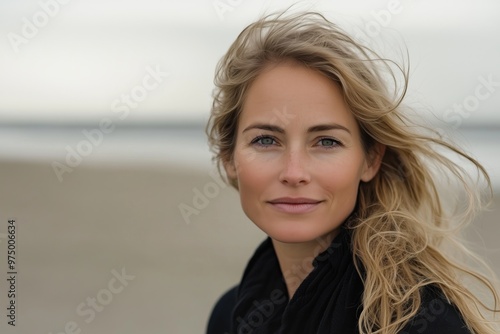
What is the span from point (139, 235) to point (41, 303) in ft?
6.04

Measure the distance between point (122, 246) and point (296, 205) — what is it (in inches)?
217

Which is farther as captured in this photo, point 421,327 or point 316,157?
point 316,157

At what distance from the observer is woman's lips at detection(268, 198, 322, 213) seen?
2871 mm

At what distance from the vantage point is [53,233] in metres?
8.38

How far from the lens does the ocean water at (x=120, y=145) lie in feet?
32.9

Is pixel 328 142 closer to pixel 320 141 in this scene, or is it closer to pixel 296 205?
pixel 320 141

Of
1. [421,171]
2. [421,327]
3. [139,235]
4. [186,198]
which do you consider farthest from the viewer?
[186,198]

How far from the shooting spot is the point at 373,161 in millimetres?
3121

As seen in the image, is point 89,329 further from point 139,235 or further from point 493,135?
point 493,135

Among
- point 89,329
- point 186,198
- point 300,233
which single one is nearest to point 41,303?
point 89,329

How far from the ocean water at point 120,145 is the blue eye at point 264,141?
633 centimetres

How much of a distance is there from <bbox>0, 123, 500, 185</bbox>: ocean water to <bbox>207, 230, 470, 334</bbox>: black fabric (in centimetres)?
605

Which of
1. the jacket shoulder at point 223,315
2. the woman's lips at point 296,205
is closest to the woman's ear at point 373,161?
the woman's lips at point 296,205

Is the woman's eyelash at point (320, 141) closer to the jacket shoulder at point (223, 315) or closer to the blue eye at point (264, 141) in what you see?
the blue eye at point (264, 141)
